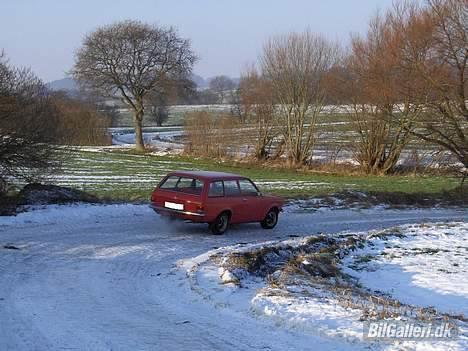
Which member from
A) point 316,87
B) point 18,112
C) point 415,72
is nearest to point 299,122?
point 316,87

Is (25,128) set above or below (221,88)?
below

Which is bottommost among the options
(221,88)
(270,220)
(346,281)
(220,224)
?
(346,281)

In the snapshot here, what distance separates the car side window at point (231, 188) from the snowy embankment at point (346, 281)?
2095 millimetres

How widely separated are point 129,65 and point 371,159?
1191 inches

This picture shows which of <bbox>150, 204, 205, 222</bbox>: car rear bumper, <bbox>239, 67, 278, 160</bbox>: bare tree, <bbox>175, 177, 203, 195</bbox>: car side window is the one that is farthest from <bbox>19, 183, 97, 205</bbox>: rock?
<bbox>239, 67, 278, 160</bbox>: bare tree

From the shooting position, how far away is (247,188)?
53.3ft

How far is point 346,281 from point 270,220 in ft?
20.1

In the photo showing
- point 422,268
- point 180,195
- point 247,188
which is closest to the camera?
point 422,268

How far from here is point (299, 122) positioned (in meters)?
49.8

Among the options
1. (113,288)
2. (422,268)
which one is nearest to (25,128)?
(113,288)

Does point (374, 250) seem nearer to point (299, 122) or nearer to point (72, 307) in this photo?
point (72, 307)

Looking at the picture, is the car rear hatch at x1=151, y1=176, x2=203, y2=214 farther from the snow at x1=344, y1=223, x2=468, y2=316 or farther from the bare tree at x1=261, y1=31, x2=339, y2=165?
the bare tree at x1=261, y1=31, x2=339, y2=165

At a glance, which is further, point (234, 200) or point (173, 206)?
point (234, 200)

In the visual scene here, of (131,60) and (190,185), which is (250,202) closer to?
(190,185)
